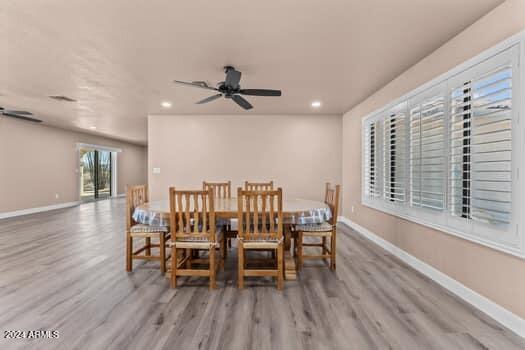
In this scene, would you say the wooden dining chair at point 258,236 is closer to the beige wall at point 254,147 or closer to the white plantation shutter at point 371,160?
the white plantation shutter at point 371,160

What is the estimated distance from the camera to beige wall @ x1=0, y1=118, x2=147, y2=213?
618cm

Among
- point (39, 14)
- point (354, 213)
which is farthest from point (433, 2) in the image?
point (354, 213)

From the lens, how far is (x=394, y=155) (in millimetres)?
3621

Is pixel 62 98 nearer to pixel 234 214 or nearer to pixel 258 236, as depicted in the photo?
pixel 234 214

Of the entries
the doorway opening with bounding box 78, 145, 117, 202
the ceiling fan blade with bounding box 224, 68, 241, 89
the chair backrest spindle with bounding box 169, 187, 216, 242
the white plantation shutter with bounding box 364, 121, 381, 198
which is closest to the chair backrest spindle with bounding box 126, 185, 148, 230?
the chair backrest spindle with bounding box 169, 187, 216, 242

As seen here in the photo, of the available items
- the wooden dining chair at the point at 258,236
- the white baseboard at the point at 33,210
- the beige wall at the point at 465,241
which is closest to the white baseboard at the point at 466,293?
the beige wall at the point at 465,241

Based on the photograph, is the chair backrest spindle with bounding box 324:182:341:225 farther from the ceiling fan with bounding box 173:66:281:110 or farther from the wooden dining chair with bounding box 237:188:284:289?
the ceiling fan with bounding box 173:66:281:110

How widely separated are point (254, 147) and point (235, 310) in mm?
4005

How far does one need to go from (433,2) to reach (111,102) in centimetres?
499

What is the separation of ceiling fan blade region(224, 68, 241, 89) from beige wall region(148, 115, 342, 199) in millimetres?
2619

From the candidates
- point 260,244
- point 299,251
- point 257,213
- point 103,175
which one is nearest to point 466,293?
point 299,251

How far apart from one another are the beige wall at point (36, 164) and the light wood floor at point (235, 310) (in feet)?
13.7

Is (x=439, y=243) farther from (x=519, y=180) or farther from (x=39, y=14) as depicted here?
(x=39, y=14)

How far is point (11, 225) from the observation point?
5281mm
